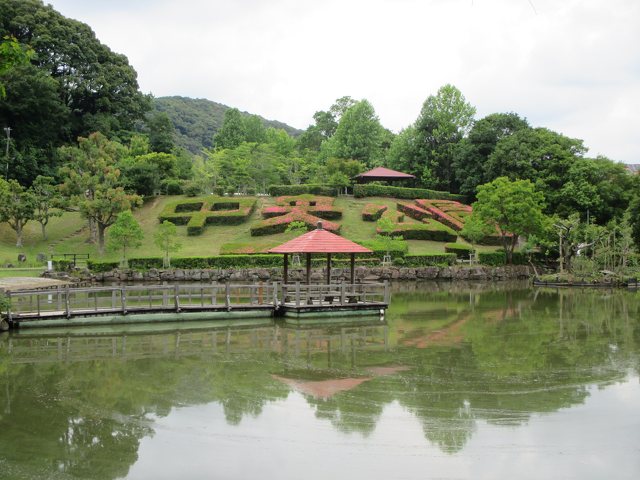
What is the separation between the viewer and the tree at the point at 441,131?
60672 mm

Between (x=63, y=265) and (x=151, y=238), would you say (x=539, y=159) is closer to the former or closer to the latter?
(x=151, y=238)

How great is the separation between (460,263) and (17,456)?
Answer: 34.8 m

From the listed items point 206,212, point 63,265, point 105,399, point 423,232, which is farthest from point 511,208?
point 105,399

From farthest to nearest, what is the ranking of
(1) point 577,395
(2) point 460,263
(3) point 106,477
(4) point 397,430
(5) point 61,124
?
(5) point 61,124, (2) point 460,263, (1) point 577,395, (4) point 397,430, (3) point 106,477

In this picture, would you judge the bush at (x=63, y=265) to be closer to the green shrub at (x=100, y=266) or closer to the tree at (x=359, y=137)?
the green shrub at (x=100, y=266)

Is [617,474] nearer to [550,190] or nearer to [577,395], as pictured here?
[577,395]

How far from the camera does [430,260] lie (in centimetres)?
3925

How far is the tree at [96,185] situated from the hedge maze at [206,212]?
3474 mm

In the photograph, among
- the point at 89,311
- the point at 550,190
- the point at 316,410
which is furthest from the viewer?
the point at 550,190

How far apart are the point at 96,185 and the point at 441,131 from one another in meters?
34.4

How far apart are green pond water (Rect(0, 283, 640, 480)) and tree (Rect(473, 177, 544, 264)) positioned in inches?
842

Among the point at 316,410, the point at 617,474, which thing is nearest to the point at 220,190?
the point at 316,410

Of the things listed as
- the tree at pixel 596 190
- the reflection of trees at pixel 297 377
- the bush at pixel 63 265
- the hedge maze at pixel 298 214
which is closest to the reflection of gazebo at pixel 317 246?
the reflection of trees at pixel 297 377

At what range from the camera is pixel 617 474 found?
26.7 ft
